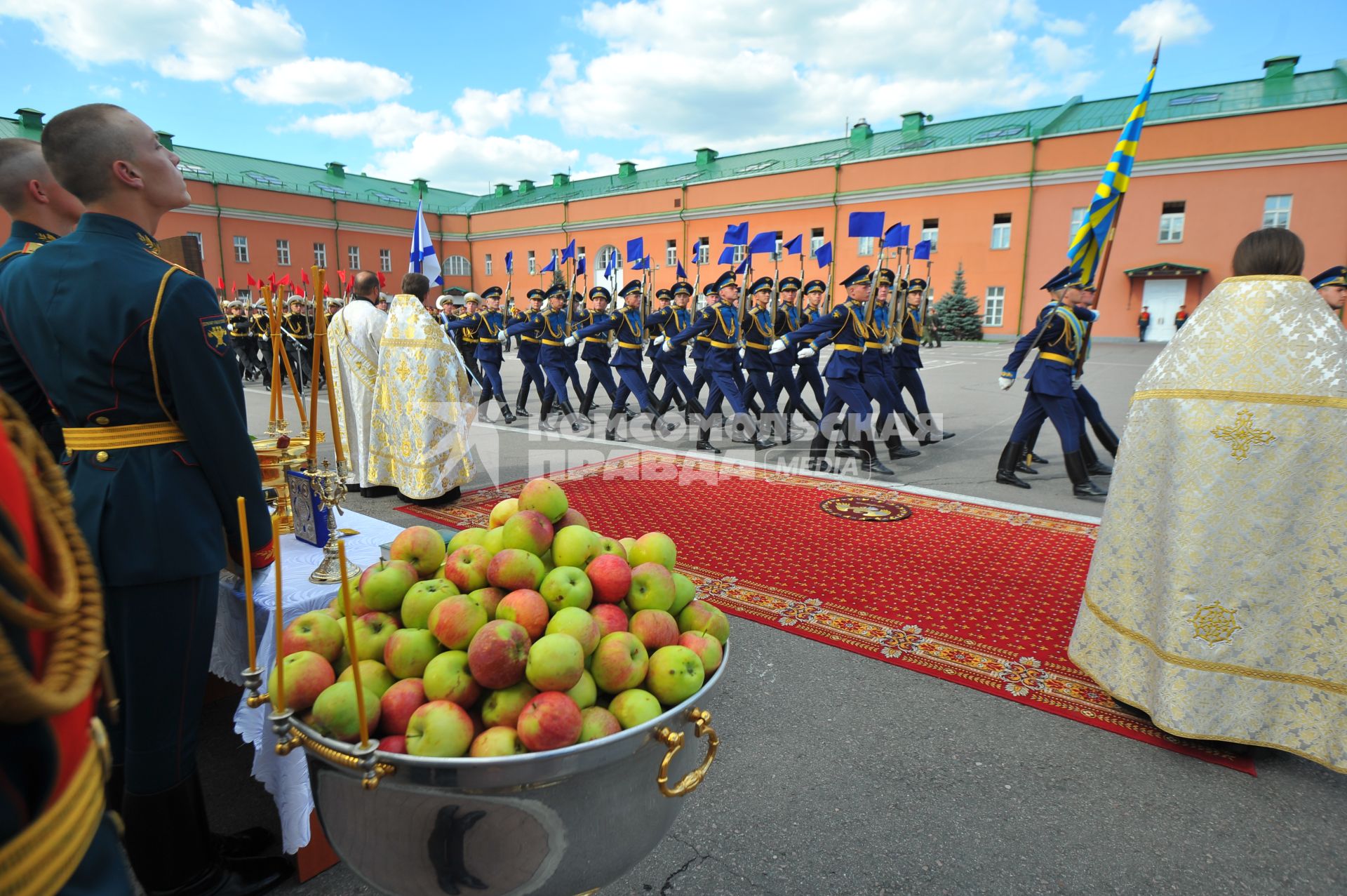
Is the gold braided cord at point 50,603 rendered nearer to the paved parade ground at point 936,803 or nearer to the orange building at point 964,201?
the paved parade ground at point 936,803

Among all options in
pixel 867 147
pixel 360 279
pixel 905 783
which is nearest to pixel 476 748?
pixel 905 783

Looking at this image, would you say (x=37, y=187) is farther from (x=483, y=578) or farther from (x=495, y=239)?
(x=495, y=239)

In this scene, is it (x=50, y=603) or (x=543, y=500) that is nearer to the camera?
(x=50, y=603)

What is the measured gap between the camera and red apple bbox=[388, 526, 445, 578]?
1.58 meters

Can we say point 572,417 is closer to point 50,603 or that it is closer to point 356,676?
point 356,676

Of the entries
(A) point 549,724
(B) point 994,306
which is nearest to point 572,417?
(A) point 549,724

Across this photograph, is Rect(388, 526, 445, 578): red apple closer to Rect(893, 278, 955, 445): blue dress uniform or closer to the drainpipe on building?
Rect(893, 278, 955, 445): blue dress uniform

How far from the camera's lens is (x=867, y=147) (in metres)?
35.3

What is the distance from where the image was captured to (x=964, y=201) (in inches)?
1208

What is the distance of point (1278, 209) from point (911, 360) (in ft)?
82.5

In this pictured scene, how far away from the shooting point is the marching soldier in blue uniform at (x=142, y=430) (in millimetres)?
1672

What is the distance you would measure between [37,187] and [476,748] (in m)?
2.35

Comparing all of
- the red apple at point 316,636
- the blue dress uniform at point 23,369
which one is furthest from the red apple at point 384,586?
the blue dress uniform at point 23,369

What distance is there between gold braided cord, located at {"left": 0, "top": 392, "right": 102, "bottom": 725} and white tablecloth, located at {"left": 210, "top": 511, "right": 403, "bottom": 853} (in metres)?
1.02
